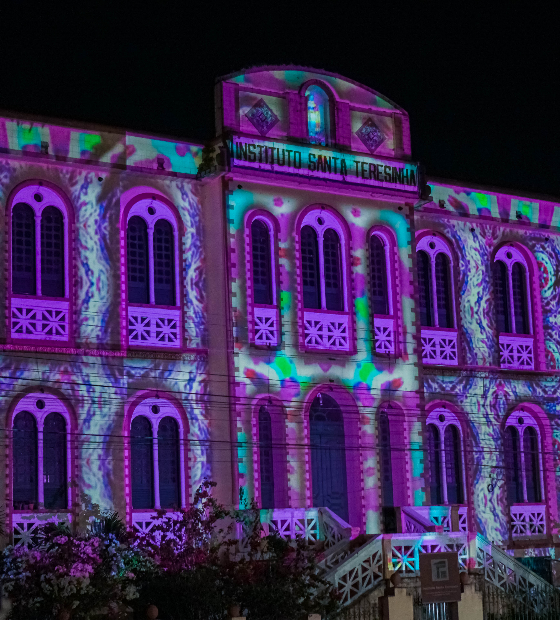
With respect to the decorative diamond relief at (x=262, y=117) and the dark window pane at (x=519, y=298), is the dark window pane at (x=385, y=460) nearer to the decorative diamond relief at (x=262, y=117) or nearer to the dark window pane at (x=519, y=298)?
the dark window pane at (x=519, y=298)

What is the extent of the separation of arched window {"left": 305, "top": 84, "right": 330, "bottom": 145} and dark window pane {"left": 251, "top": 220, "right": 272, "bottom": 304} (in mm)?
3264

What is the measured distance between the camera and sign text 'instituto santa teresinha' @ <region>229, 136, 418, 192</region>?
117 feet

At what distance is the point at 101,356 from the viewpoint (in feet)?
110

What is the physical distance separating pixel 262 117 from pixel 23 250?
8.04 meters

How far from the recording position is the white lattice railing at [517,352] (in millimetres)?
40938

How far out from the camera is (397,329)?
124 ft

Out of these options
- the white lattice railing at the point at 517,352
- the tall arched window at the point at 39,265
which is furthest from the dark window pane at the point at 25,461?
the white lattice railing at the point at 517,352

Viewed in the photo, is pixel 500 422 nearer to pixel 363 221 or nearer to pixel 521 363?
pixel 521 363

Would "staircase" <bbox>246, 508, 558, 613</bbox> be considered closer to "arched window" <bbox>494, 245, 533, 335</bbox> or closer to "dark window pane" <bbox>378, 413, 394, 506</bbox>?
"dark window pane" <bbox>378, 413, 394, 506</bbox>

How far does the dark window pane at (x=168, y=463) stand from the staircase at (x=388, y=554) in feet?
7.84

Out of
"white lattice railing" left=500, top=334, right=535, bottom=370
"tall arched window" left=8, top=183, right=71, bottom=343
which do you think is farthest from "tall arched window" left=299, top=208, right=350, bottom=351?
"tall arched window" left=8, top=183, right=71, bottom=343

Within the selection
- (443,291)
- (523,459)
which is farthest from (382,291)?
(523,459)

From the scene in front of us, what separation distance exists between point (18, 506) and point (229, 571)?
268 inches

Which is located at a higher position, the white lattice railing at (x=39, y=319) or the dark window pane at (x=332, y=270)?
the dark window pane at (x=332, y=270)
